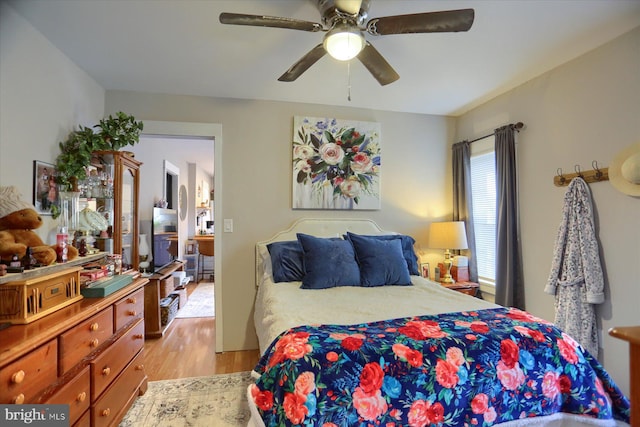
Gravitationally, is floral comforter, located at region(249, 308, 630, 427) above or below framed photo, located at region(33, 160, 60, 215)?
below

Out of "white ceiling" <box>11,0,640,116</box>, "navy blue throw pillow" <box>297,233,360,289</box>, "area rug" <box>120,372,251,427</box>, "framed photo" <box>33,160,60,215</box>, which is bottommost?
"area rug" <box>120,372,251,427</box>

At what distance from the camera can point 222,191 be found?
3010 mm

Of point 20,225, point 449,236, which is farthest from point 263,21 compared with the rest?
point 449,236

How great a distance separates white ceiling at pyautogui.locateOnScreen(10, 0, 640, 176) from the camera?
1758 mm

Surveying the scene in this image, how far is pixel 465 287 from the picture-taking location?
3.07 m

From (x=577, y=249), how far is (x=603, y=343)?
0.67m

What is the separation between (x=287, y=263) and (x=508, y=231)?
6.69 ft

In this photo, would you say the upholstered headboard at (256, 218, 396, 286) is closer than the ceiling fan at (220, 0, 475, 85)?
No

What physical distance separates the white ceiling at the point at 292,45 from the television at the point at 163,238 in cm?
161

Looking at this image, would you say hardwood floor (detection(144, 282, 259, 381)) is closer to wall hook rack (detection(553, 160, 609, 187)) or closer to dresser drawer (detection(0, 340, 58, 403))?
dresser drawer (detection(0, 340, 58, 403))

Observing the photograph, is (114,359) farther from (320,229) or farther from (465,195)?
(465,195)

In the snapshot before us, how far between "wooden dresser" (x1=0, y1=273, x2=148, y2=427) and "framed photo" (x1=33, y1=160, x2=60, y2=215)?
2.38 ft

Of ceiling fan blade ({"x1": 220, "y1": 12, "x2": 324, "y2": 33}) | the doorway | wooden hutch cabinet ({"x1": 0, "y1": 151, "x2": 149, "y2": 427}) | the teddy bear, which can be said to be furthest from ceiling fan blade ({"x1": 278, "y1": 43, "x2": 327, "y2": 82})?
the teddy bear

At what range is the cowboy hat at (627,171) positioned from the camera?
73.7 inches
